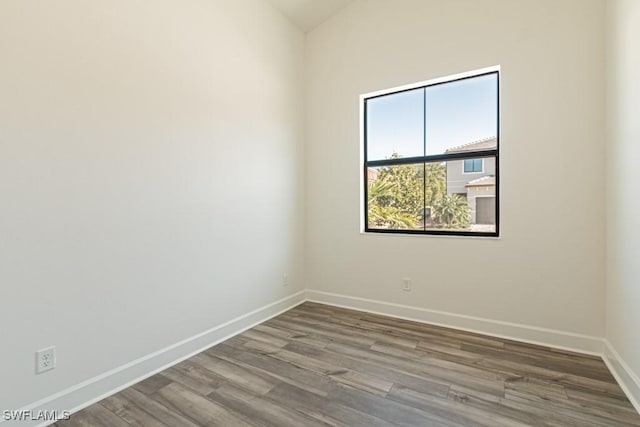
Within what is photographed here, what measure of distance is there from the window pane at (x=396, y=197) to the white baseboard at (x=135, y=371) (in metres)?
1.65

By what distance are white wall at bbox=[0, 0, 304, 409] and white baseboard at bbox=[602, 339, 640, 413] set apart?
278 cm

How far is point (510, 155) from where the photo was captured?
8.54ft

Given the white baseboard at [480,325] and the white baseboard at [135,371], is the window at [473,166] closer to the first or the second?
the white baseboard at [480,325]

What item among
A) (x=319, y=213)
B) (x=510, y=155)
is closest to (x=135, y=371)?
(x=319, y=213)

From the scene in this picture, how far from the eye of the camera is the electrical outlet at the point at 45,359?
1609mm

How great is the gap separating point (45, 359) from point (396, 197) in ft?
9.93

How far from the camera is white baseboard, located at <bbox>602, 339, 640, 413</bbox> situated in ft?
5.71

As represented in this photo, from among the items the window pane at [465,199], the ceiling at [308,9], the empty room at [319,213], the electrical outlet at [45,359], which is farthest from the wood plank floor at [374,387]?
the ceiling at [308,9]

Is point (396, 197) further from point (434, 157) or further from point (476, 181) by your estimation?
point (476, 181)

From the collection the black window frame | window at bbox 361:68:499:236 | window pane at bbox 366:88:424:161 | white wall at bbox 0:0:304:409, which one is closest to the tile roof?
window at bbox 361:68:499:236

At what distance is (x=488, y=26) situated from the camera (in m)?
2.68

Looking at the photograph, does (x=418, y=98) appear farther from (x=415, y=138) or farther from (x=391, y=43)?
(x=391, y=43)

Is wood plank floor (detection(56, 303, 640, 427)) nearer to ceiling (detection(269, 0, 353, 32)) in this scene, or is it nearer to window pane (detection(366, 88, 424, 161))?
window pane (detection(366, 88, 424, 161))

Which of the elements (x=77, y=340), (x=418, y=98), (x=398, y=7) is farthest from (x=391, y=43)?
(x=77, y=340)
